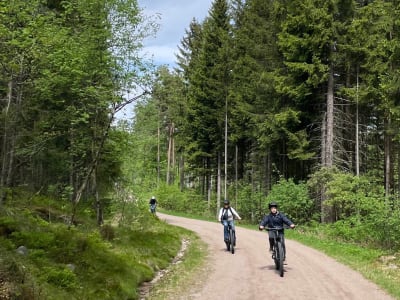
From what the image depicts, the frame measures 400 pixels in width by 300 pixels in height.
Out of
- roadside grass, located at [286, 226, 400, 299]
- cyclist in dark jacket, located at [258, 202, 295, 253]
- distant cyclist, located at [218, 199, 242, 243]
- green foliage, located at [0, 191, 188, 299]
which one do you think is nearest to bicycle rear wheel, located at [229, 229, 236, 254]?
distant cyclist, located at [218, 199, 242, 243]

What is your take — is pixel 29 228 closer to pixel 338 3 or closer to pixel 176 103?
pixel 338 3

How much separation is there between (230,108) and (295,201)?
39.4 feet

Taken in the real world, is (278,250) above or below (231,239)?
above

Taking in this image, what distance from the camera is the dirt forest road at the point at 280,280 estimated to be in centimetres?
823

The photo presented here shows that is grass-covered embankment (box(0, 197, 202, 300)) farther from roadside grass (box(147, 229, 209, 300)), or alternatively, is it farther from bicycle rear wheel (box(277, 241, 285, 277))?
bicycle rear wheel (box(277, 241, 285, 277))

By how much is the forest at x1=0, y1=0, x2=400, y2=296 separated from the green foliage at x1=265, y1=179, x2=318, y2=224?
0.08 metres

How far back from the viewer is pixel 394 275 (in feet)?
34.6

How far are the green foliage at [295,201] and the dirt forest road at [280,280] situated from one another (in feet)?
28.7

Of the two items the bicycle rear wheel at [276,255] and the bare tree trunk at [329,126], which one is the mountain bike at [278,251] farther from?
the bare tree trunk at [329,126]

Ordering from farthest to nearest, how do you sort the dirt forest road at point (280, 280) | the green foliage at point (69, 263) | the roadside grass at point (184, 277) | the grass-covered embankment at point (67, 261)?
the roadside grass at point (184, 277) → the dirt forest road at point (280, 280) → the green foliage at point (69, 263) → the grass-covered embankment at point (67, 261)

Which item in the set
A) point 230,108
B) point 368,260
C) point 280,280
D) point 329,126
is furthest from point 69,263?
point 230,108

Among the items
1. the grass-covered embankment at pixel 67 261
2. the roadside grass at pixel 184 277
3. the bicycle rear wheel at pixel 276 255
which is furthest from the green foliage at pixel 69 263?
the bicycle rear wheel at pixel 276 255

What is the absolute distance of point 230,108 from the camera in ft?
107

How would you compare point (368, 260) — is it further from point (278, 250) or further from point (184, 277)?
point (184, 277)
